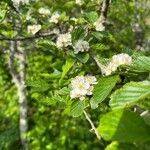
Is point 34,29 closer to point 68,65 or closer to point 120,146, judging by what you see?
point 68,65

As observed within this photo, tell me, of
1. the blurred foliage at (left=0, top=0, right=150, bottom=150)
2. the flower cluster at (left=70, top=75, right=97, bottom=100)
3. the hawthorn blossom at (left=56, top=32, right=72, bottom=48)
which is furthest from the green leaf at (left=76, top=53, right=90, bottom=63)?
the flower cluster at (left=70, top=75, right=97, bottom=100)

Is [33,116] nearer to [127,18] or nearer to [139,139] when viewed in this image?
[127,18]

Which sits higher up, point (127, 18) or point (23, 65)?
point (127, 18)

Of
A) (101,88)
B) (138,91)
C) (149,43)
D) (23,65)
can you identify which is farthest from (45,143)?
(138,91)

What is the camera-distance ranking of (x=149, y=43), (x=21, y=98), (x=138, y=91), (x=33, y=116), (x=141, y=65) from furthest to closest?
(x=149, y=43) < (x=33, y=116) < (x=21, y=98) < (x=141, y=65) < (x=138, y=91)

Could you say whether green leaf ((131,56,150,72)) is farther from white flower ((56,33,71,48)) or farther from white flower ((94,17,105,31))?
white flower ((94,17,105,31))

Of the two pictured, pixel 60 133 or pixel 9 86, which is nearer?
pixel 60 133
